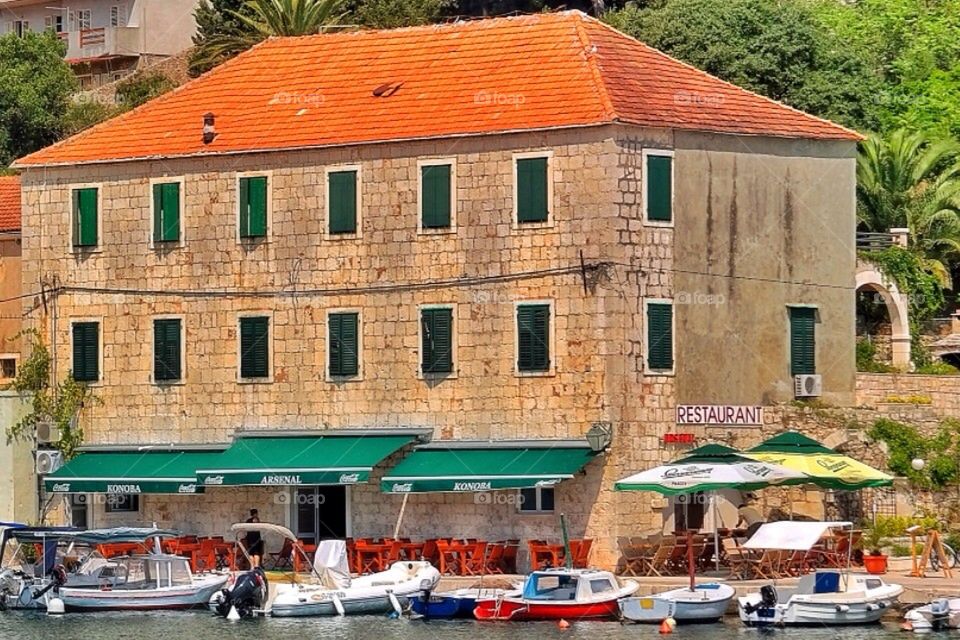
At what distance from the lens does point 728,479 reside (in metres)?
51.9

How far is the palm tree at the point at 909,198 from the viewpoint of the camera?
235 feet

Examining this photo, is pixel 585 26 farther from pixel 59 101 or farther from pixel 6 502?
pixel 59 101

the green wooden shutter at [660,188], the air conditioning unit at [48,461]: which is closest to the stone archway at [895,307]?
the green wooden shutter at [660,188]

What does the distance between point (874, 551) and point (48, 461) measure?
1986 cm

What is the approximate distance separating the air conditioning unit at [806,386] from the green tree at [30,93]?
43.4 meters

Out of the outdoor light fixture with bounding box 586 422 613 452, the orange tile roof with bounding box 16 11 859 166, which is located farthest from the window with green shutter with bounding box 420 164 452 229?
the outdoor light fixture with bounding box 586 422 613 452

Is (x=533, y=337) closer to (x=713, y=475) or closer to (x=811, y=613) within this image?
(x=713, y=475)

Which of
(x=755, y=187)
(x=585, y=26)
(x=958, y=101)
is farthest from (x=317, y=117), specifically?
(x=958, y=101)

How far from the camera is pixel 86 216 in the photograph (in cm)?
6259

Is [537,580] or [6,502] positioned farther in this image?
[6,502]

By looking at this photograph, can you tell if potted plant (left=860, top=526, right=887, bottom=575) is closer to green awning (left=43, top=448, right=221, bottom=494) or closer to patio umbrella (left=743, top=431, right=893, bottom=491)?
patio umbrella (left=743, top=431, right=893, bottom=491)

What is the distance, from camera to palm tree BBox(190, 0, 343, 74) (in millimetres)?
81500

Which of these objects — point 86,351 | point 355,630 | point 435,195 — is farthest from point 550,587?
point 86,351

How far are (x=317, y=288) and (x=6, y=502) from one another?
9736 mm
